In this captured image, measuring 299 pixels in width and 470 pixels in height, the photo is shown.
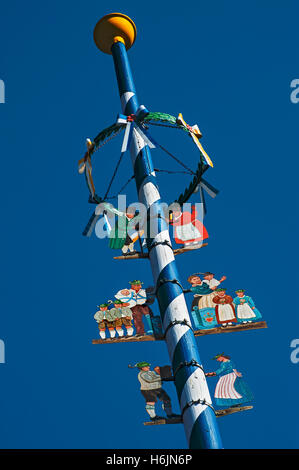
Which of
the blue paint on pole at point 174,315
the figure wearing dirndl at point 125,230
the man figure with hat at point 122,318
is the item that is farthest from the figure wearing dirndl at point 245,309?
the figure wearing dirndl at point 125,230

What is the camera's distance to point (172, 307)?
8305 mm

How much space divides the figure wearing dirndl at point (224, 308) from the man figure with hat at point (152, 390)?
1.23 meters

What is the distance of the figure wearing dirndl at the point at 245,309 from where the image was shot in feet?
28.5

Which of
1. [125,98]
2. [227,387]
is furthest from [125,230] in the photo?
[227,387]

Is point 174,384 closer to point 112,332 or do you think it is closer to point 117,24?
point 112,332

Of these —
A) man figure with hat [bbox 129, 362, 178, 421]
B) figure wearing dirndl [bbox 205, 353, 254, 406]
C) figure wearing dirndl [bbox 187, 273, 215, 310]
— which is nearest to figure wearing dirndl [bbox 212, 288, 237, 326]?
figure wearing dirndl [bbox 187, 273, 215, 310]

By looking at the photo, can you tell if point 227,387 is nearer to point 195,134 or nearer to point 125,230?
point 125,230

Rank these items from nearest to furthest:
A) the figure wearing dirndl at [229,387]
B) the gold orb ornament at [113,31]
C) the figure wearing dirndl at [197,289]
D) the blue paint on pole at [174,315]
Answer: the blue paint on pole at [174,315] → the figure wearing dirndl at [229,387] → the figure wearing dirndl at [197,289] → the gold orb ornament at [113,31]

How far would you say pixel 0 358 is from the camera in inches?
440

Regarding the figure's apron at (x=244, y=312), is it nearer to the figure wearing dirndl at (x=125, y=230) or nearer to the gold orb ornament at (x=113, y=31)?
the figure wearing dirndl at (x=125, y=230)

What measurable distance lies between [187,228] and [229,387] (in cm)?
276

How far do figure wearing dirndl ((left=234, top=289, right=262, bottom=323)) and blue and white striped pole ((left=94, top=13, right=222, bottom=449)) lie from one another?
3.11 ft

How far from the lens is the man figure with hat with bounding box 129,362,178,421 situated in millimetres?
8156

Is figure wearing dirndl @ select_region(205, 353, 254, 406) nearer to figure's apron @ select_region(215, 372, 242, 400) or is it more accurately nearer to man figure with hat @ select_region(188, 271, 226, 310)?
figure's apron @ select_region(215, 372, 242, 400)
